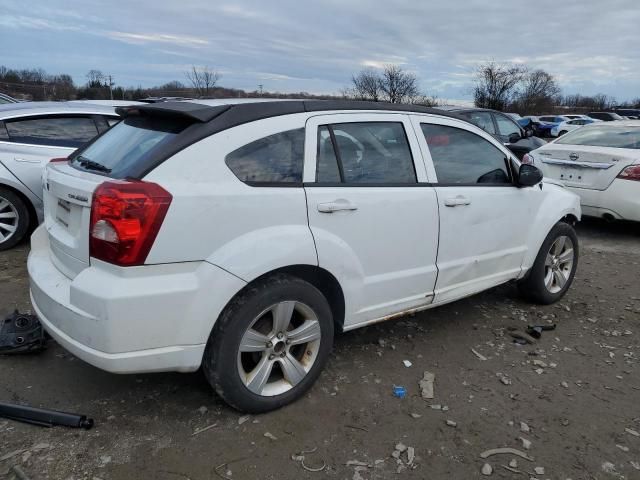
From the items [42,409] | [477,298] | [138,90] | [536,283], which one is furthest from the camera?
[138,90]

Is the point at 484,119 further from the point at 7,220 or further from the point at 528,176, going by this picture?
the point at 7,220

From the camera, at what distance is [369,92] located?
39.8m

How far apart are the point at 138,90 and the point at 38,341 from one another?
1506 inches

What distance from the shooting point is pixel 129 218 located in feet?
7.83

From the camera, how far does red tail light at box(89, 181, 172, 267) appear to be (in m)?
2.39

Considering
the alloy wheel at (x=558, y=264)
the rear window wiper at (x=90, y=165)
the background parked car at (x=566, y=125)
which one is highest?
the background parked car at (x=566, y=125)

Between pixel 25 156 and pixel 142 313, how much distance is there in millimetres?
4278

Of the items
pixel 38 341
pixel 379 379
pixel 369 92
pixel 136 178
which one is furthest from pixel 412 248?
pixel 369 92

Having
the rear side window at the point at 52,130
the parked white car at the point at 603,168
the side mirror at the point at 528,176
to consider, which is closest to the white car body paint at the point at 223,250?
the side mirror at the point at 528,176

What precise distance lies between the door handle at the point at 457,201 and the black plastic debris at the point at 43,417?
2.51 metres

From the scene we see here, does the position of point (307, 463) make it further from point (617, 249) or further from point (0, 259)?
point (617, 249)

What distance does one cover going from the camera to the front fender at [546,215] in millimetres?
4410

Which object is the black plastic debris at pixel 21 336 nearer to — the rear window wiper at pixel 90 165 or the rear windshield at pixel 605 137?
the rear window wiper at pixel 90 165

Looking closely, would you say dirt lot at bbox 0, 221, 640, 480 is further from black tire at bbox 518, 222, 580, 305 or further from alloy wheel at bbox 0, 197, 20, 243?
alloy wheel at bbox 0, 197, 20, 243
